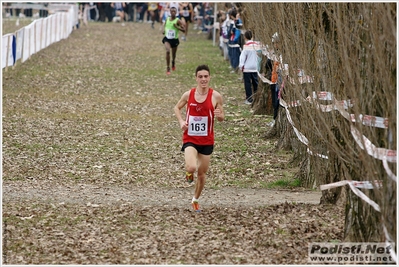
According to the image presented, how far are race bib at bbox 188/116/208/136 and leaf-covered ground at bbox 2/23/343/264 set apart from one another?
3.26 ft

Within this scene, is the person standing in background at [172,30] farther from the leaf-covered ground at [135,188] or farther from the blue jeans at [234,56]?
the leaf-covered ground at [135,188]

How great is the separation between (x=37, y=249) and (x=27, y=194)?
2989mm

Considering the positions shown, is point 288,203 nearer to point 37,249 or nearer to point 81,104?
point 37,249

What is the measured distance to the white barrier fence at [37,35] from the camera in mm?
27531

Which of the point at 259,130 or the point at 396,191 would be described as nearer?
the point at 396,191

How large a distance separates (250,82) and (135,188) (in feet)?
31.0

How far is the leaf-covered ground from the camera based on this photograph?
9281mm

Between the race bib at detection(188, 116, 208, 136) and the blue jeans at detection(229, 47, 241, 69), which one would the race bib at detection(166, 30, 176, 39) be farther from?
the race bib at detection(188, 116, 208, 136)

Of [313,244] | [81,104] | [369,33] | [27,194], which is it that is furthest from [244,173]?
[81,104]

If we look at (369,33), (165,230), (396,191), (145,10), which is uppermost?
(369,33)

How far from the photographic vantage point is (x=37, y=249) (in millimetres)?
9180

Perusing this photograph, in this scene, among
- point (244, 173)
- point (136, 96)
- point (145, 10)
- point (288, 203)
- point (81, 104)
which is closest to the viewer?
point (288, 203)

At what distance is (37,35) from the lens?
35.0m

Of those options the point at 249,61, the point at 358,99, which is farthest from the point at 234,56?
the point at 358,99
